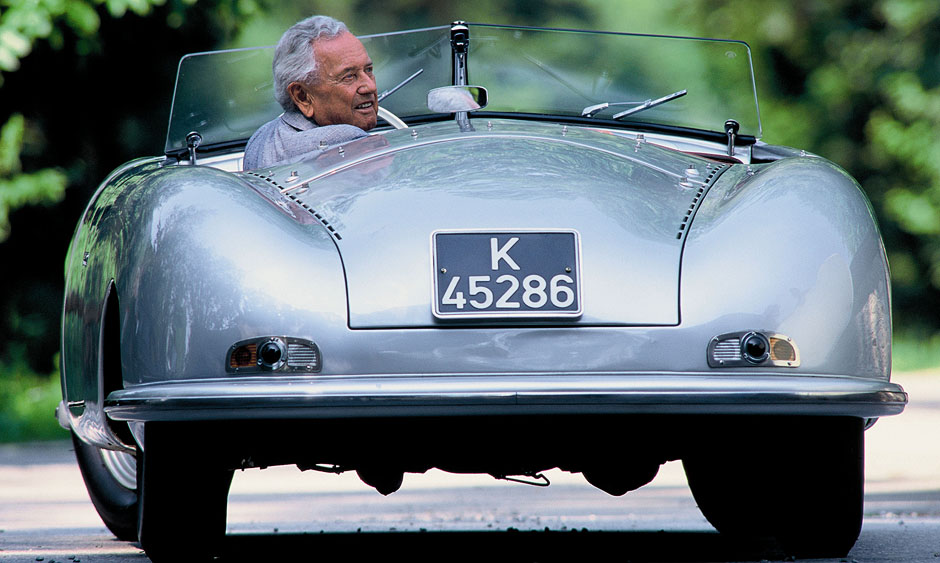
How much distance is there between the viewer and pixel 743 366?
10.1 ft

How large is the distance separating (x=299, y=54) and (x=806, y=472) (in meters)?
1.86

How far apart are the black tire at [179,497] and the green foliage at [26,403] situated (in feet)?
23.9

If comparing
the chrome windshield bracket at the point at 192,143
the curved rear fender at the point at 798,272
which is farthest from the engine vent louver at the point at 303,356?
the chrome windshield bracket at the point at 192,143

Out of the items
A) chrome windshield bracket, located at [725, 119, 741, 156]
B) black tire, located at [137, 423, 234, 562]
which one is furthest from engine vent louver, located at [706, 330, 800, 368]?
chrome windshield bracket, located at [725, 119, 741, 156]

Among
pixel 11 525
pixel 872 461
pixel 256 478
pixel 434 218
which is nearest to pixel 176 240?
pixel 434 218

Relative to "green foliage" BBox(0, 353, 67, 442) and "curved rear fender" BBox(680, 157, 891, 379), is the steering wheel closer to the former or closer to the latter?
"curved rear fender" BBox(680, 157, 891, 379)

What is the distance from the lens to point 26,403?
11602mm

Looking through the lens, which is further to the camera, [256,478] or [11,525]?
[256,478]

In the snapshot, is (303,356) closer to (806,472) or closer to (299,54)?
(806,472)

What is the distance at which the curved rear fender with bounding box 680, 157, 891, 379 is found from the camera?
311cm

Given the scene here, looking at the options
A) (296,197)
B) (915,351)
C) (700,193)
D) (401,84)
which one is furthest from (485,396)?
(915,351)

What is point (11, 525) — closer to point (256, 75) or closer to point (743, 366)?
point (256, 75)

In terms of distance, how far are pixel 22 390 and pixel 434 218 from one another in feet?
33.4

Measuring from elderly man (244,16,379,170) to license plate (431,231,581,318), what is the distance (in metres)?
1.09
